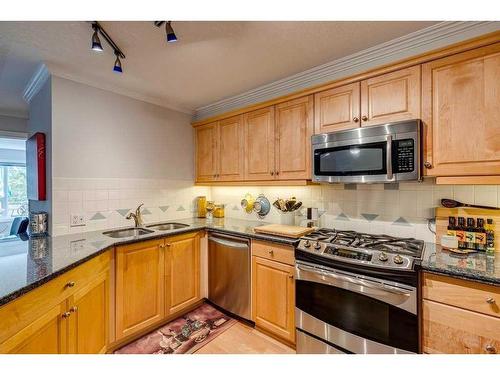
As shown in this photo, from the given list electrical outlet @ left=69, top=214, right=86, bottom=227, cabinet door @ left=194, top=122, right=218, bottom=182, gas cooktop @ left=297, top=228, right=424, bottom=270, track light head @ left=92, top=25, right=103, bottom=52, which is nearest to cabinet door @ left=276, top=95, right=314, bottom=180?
gas cooktop @ left=297, top=228, right=424, bottom=270

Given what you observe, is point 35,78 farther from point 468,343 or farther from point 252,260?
point 468,343

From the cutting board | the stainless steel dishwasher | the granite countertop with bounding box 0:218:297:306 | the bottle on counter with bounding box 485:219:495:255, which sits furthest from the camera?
the stainless steel dishwasher

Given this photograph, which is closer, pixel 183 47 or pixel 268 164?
pixel 183 47

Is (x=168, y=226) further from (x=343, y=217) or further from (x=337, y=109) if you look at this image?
(x=337, y=109)

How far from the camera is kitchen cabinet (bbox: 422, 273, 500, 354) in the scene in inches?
46.8

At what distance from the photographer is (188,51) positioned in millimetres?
1788

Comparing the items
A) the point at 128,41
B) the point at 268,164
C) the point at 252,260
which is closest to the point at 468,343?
the point at 252,260

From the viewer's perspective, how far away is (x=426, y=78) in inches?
61.6

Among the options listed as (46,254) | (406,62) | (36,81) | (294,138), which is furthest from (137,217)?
(406,62)

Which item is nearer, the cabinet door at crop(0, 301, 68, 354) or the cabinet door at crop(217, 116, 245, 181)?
the cabinet door at crop(0, 301, 68, 354)

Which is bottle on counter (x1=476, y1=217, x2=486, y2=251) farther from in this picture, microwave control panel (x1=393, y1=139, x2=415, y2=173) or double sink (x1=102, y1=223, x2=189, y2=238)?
double sink (x1=102, y1=223, x2=189, y2=238)

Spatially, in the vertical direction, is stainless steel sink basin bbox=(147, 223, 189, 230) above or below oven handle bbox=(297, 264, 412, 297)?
above

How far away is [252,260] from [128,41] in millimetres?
1911

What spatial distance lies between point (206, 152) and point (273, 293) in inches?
72.0
